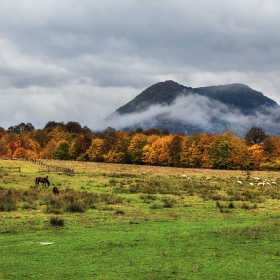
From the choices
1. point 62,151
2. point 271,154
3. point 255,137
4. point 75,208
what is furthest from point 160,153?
point 75,208

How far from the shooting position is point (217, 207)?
24016 mm

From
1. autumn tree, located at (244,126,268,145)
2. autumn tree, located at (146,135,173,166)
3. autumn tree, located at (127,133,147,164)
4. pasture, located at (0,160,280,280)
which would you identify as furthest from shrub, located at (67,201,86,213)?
autumn tree, located at (127,133,147,164)

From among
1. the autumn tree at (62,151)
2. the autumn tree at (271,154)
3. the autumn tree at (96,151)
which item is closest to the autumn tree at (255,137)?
the autumn tree at (271,154)

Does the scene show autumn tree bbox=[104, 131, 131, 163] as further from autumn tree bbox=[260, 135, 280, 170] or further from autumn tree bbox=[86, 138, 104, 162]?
autumn tree bbox=[260, 135, 280, 170]

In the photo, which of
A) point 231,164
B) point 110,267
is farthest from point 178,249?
point 231,164

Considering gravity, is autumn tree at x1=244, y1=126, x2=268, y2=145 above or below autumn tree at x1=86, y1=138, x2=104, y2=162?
above

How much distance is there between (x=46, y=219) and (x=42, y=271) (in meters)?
8.83

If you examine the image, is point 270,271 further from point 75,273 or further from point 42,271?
point 42,271

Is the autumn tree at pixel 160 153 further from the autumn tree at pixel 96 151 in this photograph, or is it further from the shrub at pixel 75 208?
the shrub at pixel 75 208

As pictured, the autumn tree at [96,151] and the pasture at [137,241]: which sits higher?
the autumn tree at [96,151]

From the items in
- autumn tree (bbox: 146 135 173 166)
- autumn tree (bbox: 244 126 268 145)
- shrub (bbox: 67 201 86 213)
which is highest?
autumn tree (bbox: 244 126 268 145)

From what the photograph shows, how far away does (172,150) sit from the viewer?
104 metres

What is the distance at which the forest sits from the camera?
93.8 meters

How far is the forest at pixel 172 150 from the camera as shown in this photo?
93750 mm
